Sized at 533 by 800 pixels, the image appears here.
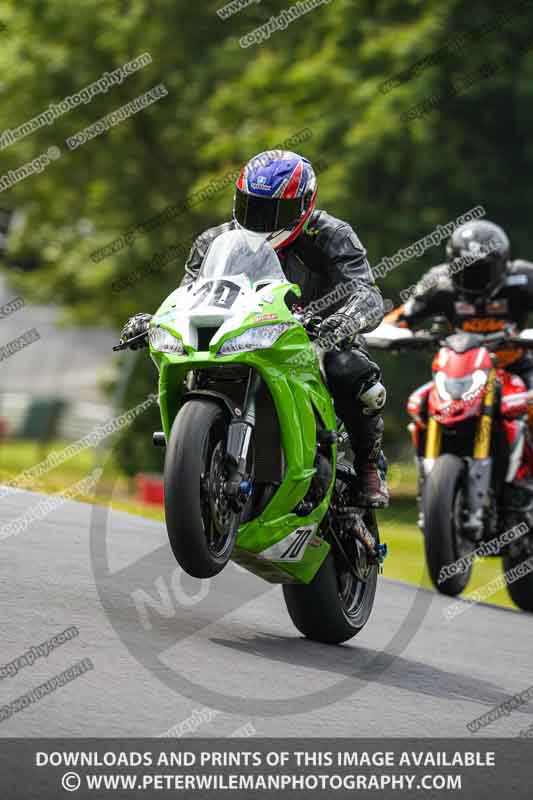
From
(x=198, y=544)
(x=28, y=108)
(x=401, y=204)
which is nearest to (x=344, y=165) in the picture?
(x=401, y=204)

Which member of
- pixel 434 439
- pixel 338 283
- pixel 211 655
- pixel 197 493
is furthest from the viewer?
pixel 434 439

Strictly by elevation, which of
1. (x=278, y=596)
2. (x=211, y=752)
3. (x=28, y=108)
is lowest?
(x=278, y=596)

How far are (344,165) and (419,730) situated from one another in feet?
60.7

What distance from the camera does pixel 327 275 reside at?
23.3 feet

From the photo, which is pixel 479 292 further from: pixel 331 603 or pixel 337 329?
pixel 337 329

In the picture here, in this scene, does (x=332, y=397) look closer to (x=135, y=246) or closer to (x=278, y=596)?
(x=278, y=596)

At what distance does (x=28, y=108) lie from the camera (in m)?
32.8

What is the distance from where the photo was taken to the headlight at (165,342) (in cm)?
611

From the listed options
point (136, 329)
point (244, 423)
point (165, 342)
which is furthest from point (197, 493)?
point (136, 329)

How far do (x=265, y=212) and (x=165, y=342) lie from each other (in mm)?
926

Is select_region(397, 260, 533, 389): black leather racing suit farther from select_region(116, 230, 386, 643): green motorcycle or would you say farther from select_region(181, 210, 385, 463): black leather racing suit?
select_region(116, 230, 386, 643): green motorcycle

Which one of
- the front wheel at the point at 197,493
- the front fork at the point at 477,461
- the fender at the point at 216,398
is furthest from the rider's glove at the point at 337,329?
the front fork at the point at 477,461

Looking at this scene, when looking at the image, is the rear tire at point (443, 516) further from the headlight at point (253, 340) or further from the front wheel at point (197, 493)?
the front wheel at point (197, 493)

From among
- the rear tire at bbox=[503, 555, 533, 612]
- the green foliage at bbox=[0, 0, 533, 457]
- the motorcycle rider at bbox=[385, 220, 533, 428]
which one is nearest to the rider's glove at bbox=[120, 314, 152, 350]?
the motorcycle rider at bbox=[385, 220, 533, 428]
